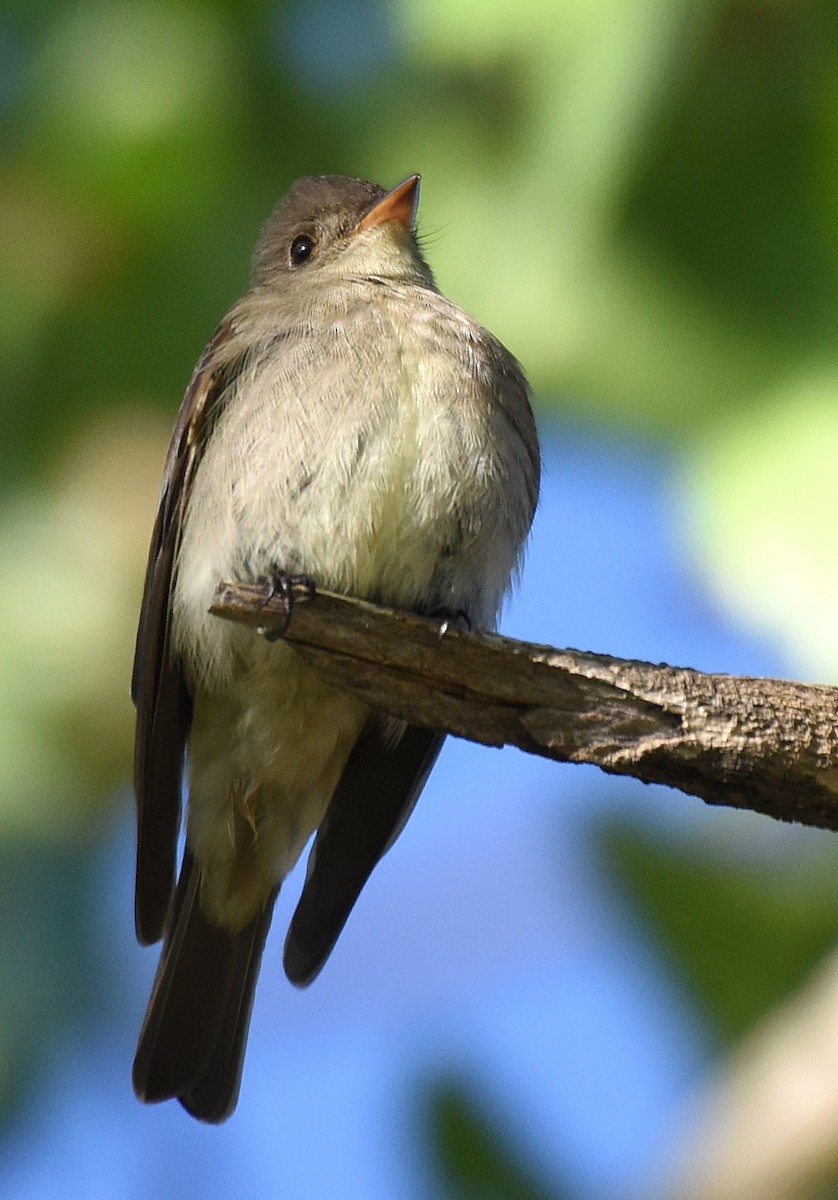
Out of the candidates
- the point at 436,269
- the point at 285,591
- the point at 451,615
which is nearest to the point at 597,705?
the point at 285,591

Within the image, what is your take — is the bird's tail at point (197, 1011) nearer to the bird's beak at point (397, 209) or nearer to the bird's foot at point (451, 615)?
the bird's foot at point (451, 615)

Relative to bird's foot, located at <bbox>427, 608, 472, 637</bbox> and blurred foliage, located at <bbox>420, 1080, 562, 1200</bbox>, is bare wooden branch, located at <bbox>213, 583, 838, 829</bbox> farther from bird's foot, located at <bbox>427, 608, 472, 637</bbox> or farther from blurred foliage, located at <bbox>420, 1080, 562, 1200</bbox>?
blurred foliage, located at <bbox>420, 1080, 562, 1200</bbox>

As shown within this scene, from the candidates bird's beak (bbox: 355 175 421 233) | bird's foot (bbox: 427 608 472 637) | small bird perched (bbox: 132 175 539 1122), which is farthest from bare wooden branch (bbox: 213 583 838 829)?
bird's beak (bbox: 355 175 421 233)

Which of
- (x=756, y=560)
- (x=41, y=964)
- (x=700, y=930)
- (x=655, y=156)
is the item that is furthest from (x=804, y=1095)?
(x=655, y=156)

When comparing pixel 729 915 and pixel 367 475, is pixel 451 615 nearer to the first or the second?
pixel 367 475

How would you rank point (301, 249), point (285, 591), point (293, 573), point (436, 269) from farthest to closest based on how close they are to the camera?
point (301, 249)
point (436, 269)
point (293, 573)
point (285, 591)

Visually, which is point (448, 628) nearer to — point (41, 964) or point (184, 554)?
point (184, 554)
